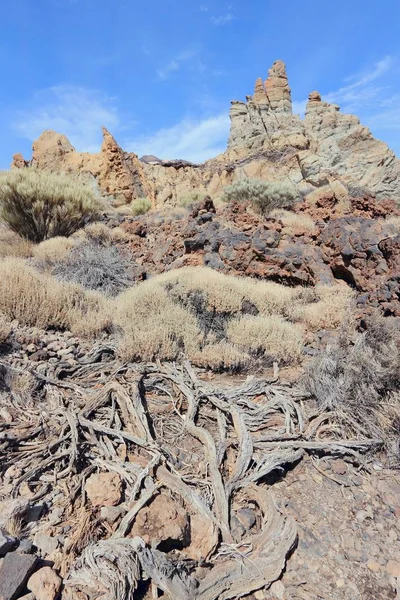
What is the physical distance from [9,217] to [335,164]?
22459mm

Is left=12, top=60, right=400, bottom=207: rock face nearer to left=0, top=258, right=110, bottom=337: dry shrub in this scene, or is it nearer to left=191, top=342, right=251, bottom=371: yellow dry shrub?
left=191, top=342, right=251, bottom=371: yellow dry shrub

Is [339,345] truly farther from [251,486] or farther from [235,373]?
[251,486]

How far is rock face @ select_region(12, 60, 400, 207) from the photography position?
2131 centimetres

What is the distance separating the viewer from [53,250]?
754 centimetres

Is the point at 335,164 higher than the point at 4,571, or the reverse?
the point at 335,164

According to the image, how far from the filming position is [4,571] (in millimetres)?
1461

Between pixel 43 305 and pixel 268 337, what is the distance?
292 centimetres

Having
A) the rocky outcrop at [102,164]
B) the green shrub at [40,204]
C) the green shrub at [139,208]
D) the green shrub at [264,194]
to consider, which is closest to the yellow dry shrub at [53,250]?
the green shrub at [40,204]

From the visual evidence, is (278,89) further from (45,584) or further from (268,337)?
(45,584)

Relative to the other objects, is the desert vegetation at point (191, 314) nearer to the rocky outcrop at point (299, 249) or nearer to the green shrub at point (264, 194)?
the rocky outcrop at point (299, 249)

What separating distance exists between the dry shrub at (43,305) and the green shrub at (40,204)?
4.74 m

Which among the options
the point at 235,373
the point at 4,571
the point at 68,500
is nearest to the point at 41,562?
the point at 4,571

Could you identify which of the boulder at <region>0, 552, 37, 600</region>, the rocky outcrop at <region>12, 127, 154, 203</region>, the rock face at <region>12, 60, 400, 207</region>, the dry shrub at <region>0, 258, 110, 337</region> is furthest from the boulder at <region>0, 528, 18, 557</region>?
the rocky outcrop at <region>12, 127, 154, 203</region>

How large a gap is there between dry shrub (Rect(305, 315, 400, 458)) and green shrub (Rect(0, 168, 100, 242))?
26.4 ft
